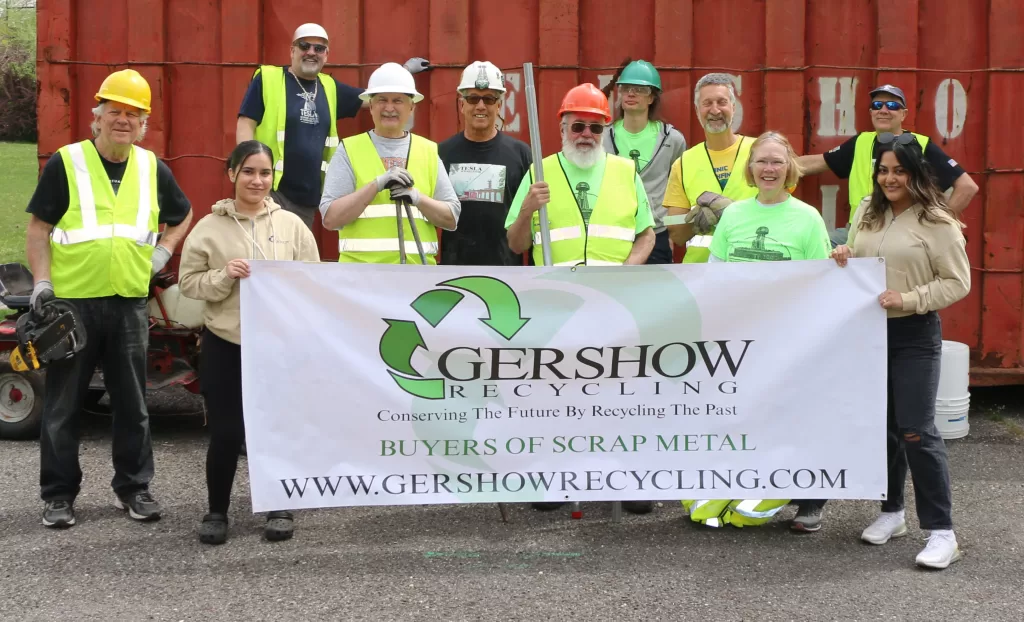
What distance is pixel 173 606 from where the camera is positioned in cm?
394

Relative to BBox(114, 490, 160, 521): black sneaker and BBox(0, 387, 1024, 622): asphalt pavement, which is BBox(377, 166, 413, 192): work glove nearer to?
BBox(0, 387, 1024, 622): asphalt pavement

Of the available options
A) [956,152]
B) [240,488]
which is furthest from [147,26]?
[956,152]

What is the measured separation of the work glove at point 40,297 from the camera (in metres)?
4.74

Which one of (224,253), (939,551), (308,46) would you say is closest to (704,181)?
(939,551)

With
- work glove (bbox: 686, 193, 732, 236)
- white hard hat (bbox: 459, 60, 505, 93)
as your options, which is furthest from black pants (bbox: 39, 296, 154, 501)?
work glove (bbox: 686, 193, 732, 236)

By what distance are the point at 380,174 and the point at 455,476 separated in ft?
4.79

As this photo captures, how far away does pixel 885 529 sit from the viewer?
465cm

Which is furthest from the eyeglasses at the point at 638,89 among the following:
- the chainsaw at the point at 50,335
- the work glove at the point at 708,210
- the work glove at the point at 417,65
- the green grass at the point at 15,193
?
the green grass at the point at 15,193

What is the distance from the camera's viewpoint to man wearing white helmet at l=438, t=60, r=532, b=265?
5371mm

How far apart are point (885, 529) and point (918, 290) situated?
1.05 m

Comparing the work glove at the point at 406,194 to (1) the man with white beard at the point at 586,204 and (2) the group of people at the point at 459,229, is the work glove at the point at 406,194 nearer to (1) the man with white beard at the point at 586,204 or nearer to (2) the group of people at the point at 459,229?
(2) the group of people at the point at 459,229

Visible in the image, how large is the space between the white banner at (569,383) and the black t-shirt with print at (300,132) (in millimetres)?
1560

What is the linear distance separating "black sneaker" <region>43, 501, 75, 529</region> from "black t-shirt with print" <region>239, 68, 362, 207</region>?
202 centimetres

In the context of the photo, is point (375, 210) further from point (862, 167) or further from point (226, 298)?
point (862, 167)
